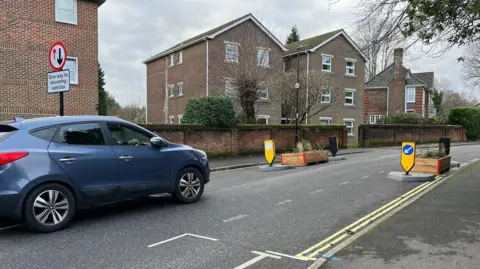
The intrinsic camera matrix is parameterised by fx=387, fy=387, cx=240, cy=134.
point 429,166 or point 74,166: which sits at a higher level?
point 74,166


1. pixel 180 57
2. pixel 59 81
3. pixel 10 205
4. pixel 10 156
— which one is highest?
pixel 180 57

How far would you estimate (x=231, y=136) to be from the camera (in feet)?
61.8

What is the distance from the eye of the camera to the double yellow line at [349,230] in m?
4.78

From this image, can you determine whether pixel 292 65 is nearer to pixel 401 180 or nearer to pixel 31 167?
pixel 401 180

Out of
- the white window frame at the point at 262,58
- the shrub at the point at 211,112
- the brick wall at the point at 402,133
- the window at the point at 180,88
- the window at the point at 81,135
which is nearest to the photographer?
the window at the point at 81,135

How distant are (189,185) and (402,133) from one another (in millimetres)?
28305

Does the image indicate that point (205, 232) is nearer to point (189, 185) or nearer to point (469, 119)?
point (189, 185)

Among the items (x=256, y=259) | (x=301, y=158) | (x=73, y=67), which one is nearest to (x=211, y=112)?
(x=301, y=158)

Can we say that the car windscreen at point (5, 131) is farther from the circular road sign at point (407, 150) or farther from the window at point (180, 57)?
the window at point (180, 57)

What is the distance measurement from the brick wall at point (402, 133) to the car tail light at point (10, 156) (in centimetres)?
2632

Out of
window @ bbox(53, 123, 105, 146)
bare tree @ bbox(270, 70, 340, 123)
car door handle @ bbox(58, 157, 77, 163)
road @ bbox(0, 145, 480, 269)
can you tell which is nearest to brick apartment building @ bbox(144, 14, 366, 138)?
bare tree @ bbox(270, 70, 340, 123)

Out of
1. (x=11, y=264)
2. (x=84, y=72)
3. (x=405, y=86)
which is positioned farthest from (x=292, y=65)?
(x=11, y=264)

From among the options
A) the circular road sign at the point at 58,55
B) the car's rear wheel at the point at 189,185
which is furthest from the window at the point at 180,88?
the car's rear wheel at the point at 189,185

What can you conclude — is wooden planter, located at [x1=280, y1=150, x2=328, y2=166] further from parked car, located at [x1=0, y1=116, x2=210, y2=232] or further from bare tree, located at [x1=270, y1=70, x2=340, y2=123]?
bare tree, located at [x1=270, y1=70, x2=340, y2=123]
